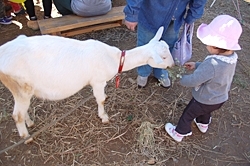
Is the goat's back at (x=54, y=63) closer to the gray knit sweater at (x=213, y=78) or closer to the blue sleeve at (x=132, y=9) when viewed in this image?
the blue sleeve at (x=132, y=9)

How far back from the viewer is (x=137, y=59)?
9.76 ft

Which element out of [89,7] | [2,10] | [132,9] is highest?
[132,9]

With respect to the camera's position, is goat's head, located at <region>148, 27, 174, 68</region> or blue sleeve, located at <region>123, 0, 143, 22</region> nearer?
goat's head, located at <region>148, 27, 174, 68</region>

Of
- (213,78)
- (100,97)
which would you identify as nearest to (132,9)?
(100,97)

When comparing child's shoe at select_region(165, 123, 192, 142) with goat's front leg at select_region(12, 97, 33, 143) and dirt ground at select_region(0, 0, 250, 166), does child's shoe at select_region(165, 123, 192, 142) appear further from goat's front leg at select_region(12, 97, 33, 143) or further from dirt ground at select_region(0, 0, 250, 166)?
goat's front leg at select_region(12, 97, 33, 143)

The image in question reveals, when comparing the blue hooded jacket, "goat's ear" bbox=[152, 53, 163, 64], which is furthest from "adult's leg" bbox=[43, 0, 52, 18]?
"goat's ear" bbox=[152, 53, 163, 64]

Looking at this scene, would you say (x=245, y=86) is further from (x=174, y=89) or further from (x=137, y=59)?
(x=137, y=59)

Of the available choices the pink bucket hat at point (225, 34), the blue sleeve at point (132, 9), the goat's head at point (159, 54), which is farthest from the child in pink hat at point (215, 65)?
the blue sleeve at point (132, 9)

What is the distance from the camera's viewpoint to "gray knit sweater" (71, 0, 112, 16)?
14.5 feet

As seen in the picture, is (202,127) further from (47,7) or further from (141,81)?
(47,7)

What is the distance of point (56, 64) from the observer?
8.63 feet

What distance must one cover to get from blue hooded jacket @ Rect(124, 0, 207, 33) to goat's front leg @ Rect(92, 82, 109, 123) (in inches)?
29.7

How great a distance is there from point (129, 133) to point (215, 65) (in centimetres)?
126

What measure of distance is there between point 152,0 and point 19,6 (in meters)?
3.11
